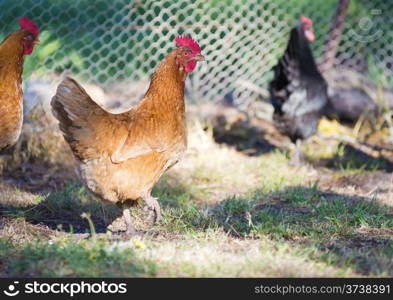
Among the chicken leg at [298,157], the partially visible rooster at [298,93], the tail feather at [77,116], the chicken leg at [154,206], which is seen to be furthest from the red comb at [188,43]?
the chicken leg at [298,157]

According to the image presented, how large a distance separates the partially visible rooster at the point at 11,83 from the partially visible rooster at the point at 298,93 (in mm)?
2555

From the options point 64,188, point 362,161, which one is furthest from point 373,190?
point 64,188

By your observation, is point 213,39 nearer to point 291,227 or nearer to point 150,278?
point 291,227

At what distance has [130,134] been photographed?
3498 millimetres

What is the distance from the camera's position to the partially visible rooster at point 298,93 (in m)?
5.71

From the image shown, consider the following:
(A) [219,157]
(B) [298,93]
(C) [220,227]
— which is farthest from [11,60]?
(B) [298,93]

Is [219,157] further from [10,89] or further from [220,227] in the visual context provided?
[10,89]

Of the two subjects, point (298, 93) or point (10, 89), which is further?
point (298, 93)

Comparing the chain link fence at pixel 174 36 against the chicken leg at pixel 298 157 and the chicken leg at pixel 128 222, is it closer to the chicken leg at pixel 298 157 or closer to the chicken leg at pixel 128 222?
the chicken leg at pixel 298 157

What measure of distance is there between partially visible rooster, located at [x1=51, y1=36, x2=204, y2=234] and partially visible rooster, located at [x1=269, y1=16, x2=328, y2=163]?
2.21 meters

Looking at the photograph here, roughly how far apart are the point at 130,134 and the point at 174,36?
2.94m

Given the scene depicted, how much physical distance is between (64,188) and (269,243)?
6.78 ft

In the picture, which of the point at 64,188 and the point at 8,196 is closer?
the point at 8,196

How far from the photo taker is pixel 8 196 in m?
4.47
